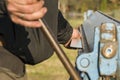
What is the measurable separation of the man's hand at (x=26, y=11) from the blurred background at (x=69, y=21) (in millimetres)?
4260

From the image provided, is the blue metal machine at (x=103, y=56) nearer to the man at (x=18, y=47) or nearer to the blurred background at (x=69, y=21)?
the man at (x=18, y=47)

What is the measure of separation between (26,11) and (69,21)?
10609mm

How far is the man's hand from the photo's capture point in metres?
1.36

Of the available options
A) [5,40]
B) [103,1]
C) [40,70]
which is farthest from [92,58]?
[103,1]

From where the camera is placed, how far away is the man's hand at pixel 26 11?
53.7 inches

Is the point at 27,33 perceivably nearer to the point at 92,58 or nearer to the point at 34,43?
the point at 34,43

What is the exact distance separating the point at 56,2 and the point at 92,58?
1.58 feet

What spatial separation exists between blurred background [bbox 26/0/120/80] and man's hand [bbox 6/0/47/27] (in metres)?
4.26

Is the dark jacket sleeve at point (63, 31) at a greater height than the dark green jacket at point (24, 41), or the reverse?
the dark green jacket at point (24, 41)

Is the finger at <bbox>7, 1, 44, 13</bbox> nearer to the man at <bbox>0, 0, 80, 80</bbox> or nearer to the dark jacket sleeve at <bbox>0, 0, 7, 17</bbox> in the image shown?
the dark jacket sleeve at <bbox>0, 0, 7, 17</bbox>

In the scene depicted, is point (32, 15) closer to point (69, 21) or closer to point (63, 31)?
point (63, 31)

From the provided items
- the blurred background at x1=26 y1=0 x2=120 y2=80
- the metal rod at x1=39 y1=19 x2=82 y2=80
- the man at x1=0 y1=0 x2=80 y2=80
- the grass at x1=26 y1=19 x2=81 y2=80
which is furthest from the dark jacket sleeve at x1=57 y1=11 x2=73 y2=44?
the grass at x1=26 y1=19 x2=81 y2=80

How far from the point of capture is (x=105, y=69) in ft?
6.02

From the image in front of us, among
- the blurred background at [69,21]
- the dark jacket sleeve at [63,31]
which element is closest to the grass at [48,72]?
the blurred background at [69,21]
